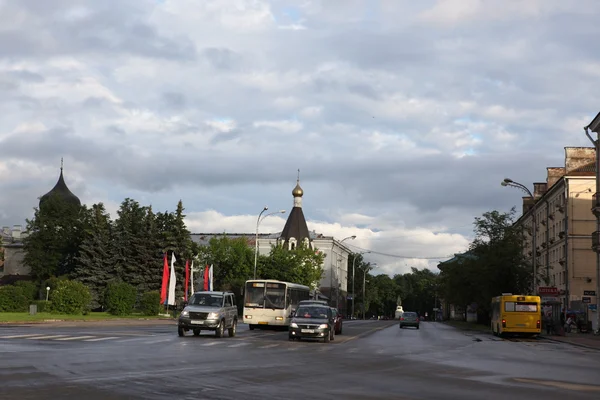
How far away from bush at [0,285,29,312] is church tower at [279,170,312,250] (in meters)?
69.2

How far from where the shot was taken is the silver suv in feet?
106

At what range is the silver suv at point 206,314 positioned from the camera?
106ft

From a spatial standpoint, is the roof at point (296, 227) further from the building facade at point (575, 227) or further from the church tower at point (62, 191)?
the building facade at point (575, 227)

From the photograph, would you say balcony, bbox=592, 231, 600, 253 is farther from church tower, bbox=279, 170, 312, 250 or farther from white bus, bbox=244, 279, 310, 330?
church tower, bbox=279, 170, 312, 250

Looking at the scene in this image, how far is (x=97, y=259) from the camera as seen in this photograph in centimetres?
9138

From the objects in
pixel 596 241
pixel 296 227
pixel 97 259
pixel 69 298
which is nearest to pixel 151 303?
pixel 69 298

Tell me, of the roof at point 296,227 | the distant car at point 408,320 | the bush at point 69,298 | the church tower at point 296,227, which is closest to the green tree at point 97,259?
the bush at point 69,298

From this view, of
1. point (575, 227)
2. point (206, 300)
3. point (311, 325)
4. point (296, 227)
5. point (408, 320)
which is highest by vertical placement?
point (296, 227)

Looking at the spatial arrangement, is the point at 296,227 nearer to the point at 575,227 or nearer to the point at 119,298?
the point at 575,227

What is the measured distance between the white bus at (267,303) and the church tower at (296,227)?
281 feet

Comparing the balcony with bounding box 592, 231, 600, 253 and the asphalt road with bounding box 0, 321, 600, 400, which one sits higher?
the balcony with bounding box 592, 231, 600, 253

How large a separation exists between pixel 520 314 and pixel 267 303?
1576 cm

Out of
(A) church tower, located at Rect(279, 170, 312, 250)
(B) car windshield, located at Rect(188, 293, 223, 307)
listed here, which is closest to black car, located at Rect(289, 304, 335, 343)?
(B) car windshield, located at Rect(188, 293, 223, 307)

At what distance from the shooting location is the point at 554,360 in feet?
83.9
